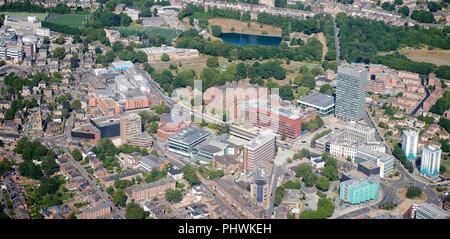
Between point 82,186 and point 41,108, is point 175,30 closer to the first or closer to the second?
point 41,108

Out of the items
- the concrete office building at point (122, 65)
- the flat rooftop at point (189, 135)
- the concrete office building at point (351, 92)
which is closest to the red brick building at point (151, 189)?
the flat rooftop at point (189, 135)

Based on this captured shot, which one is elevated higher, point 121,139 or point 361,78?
point 361,78

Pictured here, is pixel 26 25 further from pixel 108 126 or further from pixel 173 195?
pixel 173 195

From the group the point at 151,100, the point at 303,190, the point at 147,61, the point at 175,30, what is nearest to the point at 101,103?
the point at 151,100

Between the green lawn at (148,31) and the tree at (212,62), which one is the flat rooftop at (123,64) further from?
the green lawn at (148,31)

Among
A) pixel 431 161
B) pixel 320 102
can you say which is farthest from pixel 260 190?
pixel 320 102

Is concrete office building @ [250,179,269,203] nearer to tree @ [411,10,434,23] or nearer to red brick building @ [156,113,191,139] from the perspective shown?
red brick building @ [156,113,191,139]

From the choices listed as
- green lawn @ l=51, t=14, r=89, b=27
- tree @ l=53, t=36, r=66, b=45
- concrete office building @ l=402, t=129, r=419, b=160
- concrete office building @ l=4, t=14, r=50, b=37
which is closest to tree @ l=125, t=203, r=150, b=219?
concrete office building @ l=402, t=129, r=419, b=160
